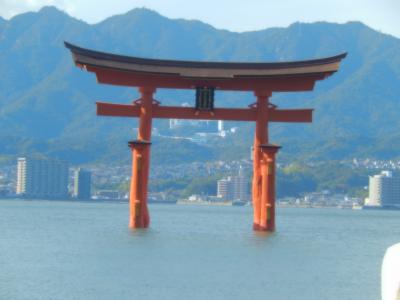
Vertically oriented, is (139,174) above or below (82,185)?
below

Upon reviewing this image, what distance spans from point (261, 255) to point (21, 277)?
10.0 metres

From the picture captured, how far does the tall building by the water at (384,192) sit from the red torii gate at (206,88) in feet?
480

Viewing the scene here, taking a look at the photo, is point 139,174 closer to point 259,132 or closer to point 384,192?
point 259,132

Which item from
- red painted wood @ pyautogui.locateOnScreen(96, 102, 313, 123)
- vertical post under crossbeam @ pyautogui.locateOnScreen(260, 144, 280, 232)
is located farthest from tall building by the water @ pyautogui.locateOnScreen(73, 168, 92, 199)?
vertical post under crossbeam @ pyautogui.locateOnScreen(260, 144, 280, 232)

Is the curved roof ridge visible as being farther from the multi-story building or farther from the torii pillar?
the multi-story building


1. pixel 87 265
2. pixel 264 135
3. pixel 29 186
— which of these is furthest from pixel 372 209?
pixel 87 265

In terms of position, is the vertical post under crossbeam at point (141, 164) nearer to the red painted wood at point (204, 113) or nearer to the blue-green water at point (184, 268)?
the red painted wood at point (204, 113)

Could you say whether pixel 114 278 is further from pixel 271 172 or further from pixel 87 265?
pixel 271 172

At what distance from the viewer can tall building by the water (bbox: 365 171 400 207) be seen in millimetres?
191625

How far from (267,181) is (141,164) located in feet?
16.3

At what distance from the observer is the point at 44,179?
190m

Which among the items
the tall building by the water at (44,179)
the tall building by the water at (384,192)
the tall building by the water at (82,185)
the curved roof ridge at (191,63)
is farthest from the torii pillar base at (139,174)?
the tall building by the water at (384,192)

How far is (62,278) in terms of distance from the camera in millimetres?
30391

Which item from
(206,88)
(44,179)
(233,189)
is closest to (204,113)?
(206,88)
